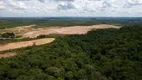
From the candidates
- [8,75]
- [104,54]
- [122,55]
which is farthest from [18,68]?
[104,54]

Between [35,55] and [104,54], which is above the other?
[35,55]

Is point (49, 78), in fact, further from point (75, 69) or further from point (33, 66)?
point (75, 69)

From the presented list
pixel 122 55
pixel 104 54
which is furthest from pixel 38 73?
pixel 104 54

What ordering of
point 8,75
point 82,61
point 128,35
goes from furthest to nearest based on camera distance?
point 128,35 < point 82,61 < point 8,75

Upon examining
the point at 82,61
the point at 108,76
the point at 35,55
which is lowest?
the point at 108,76

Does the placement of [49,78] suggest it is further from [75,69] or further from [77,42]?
[77,42]

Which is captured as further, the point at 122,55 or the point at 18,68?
the point at 122,55

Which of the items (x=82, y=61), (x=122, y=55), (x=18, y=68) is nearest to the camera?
(x=18, y=68)
